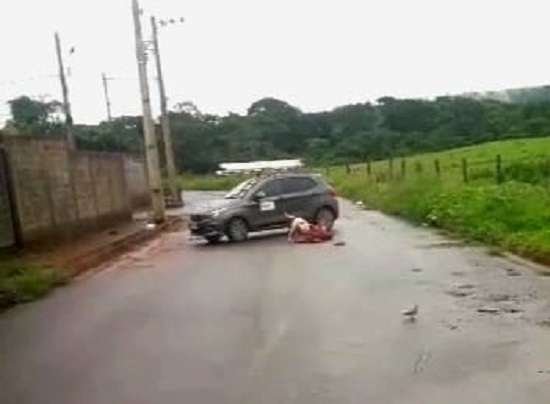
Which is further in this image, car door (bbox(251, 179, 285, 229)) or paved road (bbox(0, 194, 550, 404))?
car door (bbox(251, 179, 285, 229))

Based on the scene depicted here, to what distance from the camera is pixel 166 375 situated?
30.5ft

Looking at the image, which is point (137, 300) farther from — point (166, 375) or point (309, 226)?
point (309, 226)

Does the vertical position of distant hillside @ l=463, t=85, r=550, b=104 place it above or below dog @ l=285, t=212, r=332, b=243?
above

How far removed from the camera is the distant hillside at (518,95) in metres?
102

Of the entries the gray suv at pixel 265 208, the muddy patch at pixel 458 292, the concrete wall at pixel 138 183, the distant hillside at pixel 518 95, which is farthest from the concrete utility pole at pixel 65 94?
the distant hillside at pixel 518 95

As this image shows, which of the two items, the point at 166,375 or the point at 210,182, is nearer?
the point at 166,375

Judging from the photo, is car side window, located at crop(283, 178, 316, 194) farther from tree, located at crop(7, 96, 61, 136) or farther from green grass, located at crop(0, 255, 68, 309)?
tree, located at crop(7, 96, 61, 136)

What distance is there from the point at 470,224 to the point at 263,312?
1428 cm

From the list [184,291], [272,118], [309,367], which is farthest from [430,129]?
[309,367]

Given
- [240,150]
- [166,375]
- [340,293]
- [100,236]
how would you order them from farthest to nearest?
[240,150], [100,236], [340,293], [166,375]

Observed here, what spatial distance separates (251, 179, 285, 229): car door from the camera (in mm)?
29250

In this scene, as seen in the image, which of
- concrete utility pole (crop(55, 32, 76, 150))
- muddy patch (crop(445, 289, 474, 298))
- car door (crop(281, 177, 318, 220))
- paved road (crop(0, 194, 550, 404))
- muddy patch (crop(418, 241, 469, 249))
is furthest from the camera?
concrete utility pole (crop(55, 32, 76, 150))

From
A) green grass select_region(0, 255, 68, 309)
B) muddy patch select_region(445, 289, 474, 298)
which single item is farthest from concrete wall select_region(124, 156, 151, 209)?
muddy patch select_region(445, 289, 474, 298)

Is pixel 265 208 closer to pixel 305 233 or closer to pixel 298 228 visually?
pixel 298 228
